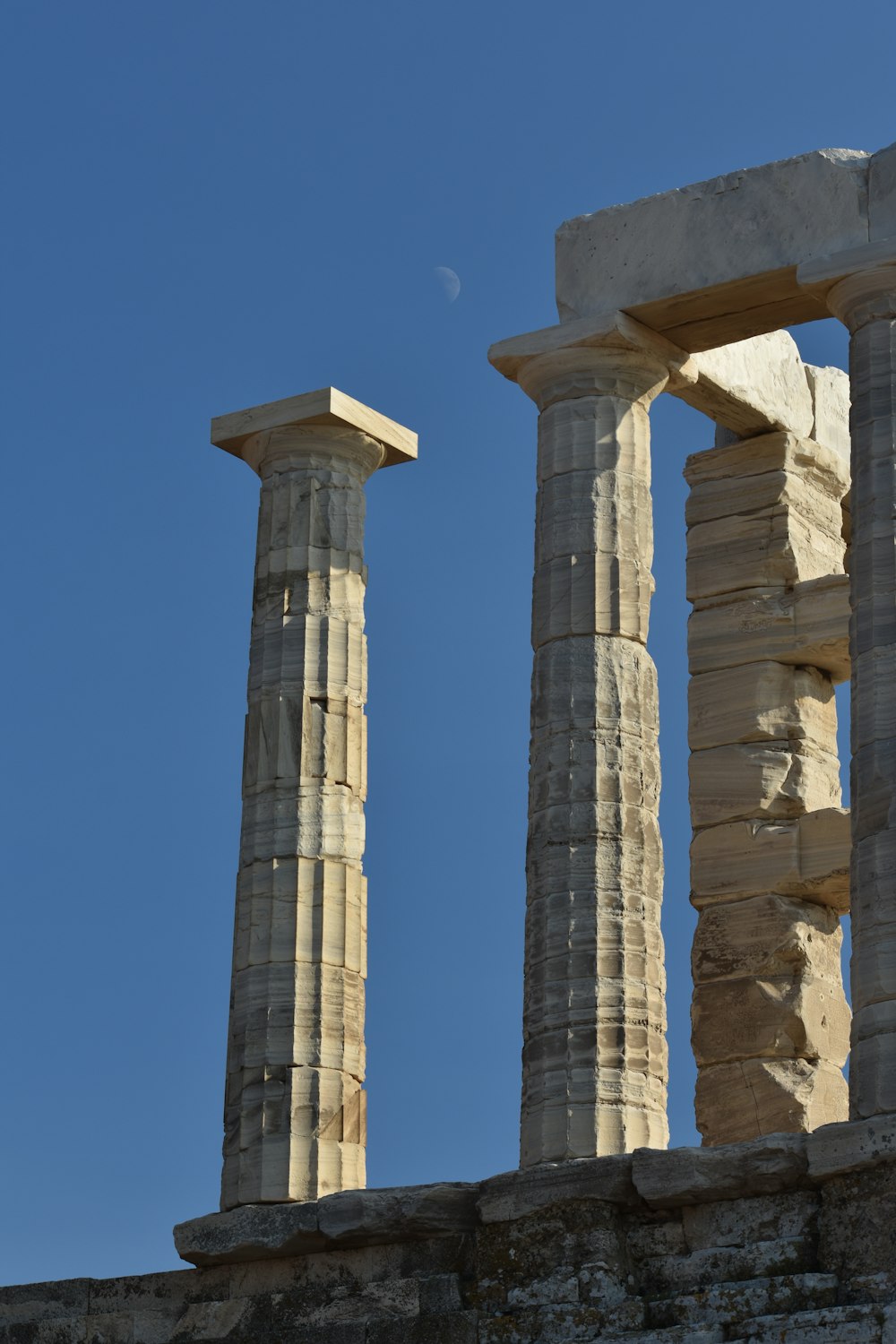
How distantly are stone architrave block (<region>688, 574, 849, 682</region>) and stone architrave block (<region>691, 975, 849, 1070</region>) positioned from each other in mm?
3432

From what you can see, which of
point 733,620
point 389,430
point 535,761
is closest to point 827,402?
point 733,620

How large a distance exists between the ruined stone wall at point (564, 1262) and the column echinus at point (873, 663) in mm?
844

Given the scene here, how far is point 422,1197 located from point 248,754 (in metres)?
5.48

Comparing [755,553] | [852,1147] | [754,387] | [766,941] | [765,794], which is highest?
[754,387]

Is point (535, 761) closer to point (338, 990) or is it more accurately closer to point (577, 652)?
point (577, 652)

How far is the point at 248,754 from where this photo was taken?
27797mm

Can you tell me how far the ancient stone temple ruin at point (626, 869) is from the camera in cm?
2242

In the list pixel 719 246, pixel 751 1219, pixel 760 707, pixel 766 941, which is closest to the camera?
pixel 751 1219

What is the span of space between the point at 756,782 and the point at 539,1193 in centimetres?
859

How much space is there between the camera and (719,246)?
26.4 metres

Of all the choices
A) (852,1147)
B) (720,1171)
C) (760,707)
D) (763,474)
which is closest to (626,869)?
(720,1171)

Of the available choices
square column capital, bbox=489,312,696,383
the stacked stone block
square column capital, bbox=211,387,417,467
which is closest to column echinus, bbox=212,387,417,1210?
square column capital, bbox=211,387,417,467

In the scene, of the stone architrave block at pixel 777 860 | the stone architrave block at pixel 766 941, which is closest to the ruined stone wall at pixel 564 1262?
the stone architrave block at pixel 766 941

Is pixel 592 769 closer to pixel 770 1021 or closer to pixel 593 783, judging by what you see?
pixel 593 783
